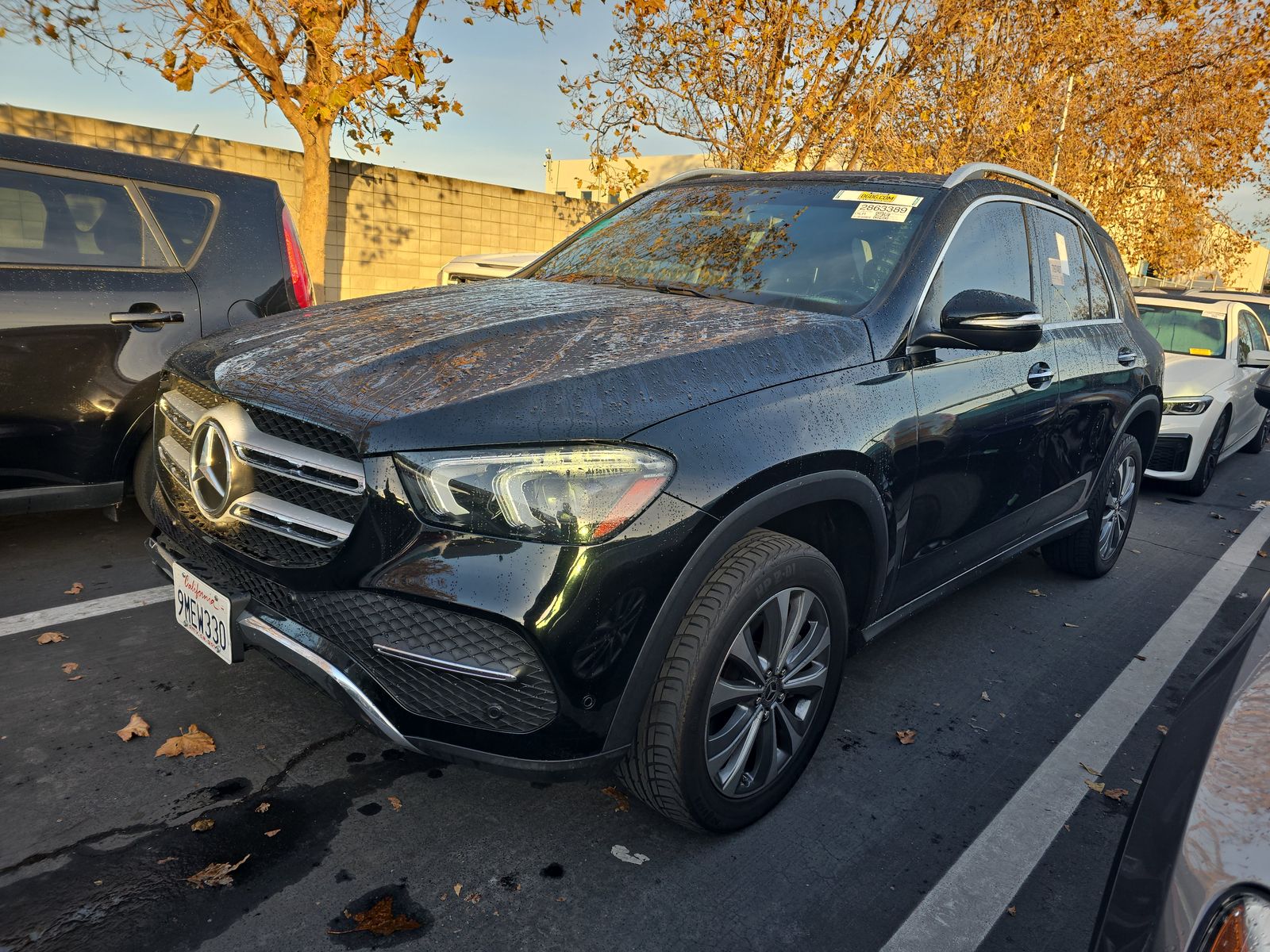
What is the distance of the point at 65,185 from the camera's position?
3.97m

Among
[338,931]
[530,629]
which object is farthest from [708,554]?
[338,931]

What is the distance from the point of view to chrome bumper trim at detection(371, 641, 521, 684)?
74.9 inches

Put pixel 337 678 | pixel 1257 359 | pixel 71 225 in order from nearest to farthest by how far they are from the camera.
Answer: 1. pixel 337 678
2. pixel 71 225
3. pixel 1257 359

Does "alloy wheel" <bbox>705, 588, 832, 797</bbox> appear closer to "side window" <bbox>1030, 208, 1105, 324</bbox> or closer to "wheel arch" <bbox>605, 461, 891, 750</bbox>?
"wheel arch" <bbox>605, 461, 891, 750</bbox>

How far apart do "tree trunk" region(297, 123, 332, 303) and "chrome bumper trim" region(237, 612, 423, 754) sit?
9.00 m

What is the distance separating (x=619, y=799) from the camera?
2619 mm

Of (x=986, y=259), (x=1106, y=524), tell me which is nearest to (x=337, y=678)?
(x=986, y=259)

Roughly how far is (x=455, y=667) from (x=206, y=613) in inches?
32.2

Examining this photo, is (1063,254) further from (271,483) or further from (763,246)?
(271,483)

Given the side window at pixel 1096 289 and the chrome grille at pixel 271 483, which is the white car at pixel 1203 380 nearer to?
the side window at pixel 1096 289

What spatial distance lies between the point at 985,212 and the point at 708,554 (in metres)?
2.02

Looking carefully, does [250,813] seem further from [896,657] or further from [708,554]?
[896,657]

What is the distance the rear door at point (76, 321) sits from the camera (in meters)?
3.70

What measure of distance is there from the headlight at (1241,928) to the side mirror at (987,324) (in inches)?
78.7
